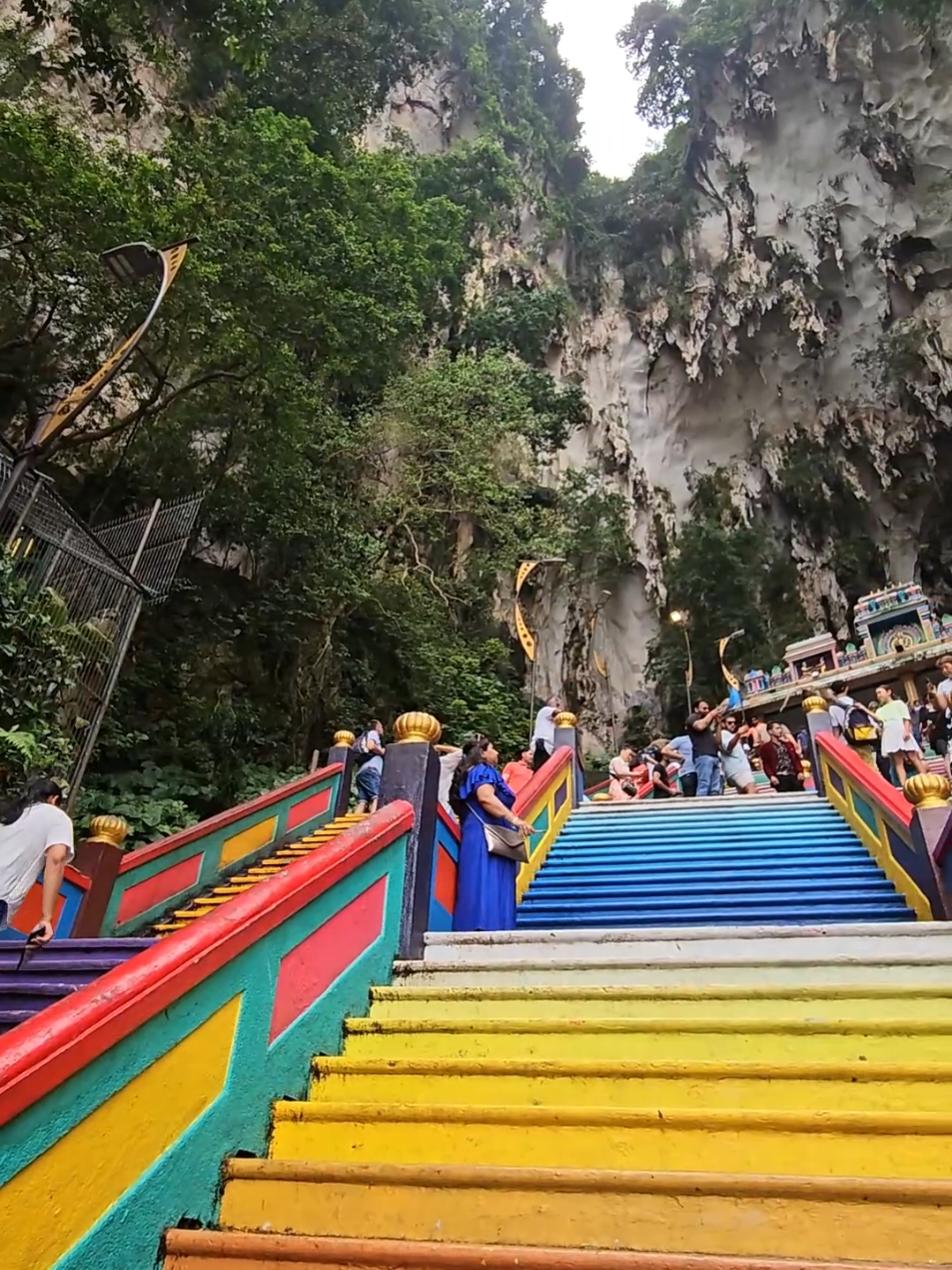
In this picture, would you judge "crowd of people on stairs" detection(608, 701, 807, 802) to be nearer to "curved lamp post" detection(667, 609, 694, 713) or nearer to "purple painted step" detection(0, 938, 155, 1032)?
"purple painted step" detection(0, 938, 155, 1032)

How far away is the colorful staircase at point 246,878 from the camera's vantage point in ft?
16.6

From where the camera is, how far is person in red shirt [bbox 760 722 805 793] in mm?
8156

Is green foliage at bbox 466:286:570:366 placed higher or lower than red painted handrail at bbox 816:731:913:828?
higher

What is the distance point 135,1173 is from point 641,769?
8.43 m

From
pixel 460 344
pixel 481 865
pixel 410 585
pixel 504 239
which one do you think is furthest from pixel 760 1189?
pixel 504 239

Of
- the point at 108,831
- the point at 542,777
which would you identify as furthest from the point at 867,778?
the point at 108,831

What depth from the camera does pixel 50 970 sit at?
10.1 ft

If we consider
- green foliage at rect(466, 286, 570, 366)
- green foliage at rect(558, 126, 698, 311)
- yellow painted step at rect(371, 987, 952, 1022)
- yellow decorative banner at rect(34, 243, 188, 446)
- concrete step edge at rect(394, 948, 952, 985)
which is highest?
green foliage at rect(558, 126, 698, 311)

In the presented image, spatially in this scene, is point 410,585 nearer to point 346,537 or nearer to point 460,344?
point 346,537

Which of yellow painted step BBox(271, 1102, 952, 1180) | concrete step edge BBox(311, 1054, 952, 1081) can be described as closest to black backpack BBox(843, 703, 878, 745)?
concrete step edge BBox(311, 1054, 952, 1081)

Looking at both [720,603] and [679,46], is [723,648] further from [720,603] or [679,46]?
[679,46]

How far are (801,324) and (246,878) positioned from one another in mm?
21974

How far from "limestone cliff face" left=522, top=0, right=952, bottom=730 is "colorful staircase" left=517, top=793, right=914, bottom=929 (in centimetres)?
1385

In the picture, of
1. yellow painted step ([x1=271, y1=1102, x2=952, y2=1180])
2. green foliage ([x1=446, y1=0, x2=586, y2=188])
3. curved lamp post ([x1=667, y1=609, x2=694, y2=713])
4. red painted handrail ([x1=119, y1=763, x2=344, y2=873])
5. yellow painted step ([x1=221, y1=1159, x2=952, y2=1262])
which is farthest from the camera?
green foliage ([x1=446, y1=0, x2=586, y2=188])
